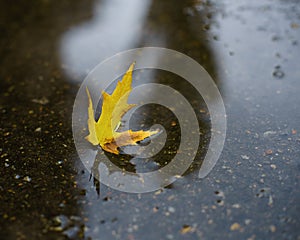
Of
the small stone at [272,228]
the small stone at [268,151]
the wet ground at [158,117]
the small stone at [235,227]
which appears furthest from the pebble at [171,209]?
the small stone at [268,151]

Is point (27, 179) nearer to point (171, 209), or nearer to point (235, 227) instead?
point (171, 209)

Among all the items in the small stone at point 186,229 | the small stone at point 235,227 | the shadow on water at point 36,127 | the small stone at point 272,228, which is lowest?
the shadow on water at point 36,127

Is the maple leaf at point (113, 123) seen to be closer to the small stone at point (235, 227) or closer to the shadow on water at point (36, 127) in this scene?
the shadow on water at point (36, 127)

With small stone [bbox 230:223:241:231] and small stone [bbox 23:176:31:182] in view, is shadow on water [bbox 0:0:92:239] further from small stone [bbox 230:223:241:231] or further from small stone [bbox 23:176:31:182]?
small stone [bbox 230:223:241:231]

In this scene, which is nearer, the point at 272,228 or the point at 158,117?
the point at 272,228

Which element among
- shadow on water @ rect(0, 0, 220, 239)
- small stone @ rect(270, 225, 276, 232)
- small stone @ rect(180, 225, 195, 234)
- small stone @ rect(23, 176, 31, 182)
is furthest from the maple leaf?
small stone @ rect(270, 225, 276, 232)

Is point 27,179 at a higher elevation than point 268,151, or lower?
lower

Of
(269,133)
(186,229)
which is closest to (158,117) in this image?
(269,133)
